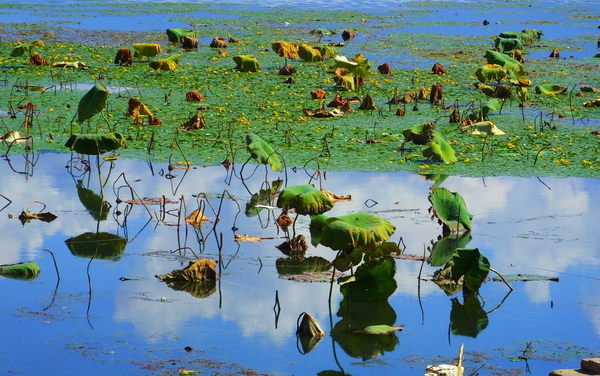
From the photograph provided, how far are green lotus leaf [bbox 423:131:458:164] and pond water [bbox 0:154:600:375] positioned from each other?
78cm

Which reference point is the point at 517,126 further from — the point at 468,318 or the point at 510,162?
the point at 468,318

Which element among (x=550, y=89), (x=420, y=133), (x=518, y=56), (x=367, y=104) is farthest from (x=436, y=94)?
(x=518, y=56)

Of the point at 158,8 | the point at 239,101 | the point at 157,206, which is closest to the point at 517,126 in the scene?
the point at 239,101

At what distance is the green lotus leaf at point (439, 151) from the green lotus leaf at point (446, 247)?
2.41 m

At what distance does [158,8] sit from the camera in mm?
30203

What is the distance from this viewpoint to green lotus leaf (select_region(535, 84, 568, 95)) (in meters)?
14.6

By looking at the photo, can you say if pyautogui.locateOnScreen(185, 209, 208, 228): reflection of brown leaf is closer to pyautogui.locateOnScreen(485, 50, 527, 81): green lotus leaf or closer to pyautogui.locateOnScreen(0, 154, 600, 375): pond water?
pyautogui.locateOnScreen(0, 154, 600, 375): pond water

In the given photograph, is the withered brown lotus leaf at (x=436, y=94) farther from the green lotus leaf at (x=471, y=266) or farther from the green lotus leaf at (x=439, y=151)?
the green lotus leaf at (x=471, y=266)

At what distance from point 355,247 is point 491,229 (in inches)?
93.0

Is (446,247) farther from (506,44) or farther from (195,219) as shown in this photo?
(506,44)

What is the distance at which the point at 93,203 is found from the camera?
862cm

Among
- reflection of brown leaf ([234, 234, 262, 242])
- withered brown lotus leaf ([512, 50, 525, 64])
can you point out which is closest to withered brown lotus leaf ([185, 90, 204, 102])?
reflection of brown leaf ([234, 234, 262, 242])

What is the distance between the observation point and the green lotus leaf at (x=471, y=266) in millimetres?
6312

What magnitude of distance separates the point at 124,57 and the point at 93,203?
764cm
